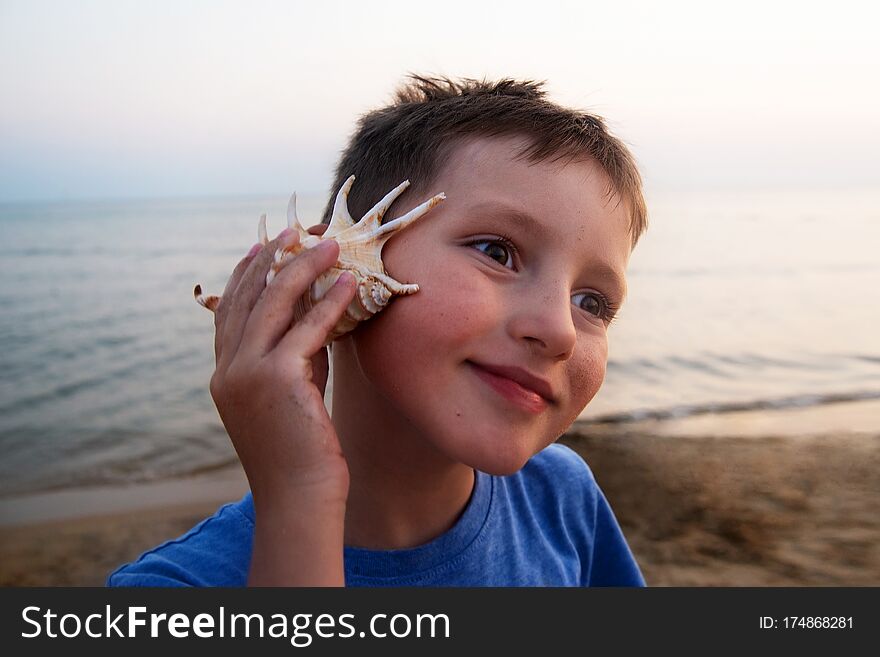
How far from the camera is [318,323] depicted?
164cm

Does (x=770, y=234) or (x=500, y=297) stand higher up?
(x=770, y=234)

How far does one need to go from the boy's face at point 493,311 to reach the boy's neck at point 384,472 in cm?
20

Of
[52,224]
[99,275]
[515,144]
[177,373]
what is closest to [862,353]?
[177,373]

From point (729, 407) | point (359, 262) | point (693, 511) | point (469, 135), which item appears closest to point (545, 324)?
point (359, 262)

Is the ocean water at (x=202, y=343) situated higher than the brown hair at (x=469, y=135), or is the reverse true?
the ocean water at (x=202, y=343)

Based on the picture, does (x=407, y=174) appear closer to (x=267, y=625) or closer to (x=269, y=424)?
(x=269, y=424)

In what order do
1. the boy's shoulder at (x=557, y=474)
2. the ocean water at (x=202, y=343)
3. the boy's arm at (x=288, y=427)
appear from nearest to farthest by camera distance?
the boy's arm at (x=288, y=427) < the boy's shoulder at (x=557, y=474) < the ocean water at (x=202, y=343)

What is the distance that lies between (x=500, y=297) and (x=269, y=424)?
0.59 meters

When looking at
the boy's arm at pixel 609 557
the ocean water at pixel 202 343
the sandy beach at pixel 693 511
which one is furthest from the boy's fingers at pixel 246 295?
the ocean water at pixel 202 343

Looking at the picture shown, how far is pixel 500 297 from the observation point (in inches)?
66.7

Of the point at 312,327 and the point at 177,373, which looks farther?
the point at 177,373

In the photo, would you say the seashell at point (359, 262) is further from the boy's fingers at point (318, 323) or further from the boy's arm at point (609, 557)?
the boy's arm at point (609, 557)

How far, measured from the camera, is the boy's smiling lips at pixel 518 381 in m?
1.69

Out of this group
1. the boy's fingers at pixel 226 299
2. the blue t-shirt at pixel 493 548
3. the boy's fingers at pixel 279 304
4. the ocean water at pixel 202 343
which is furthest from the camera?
the ocean water at pixel 202 343
